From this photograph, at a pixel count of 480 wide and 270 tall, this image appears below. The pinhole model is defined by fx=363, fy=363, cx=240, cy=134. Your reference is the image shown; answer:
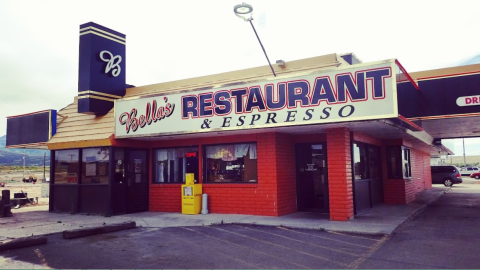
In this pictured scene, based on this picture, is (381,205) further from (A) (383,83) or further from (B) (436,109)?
(A) (383,83)

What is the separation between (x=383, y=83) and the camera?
8.99 meters

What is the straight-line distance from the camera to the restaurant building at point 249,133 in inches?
394

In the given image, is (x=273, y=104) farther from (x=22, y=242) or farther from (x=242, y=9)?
(x=22, y=242)

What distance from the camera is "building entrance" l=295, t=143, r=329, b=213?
1273 cm

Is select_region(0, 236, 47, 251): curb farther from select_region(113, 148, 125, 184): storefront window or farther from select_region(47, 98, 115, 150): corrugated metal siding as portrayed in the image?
select_region(47, 98, 115, 150): corrugated metal siding

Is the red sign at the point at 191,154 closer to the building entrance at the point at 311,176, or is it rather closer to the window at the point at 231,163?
the window at the point at 231,163

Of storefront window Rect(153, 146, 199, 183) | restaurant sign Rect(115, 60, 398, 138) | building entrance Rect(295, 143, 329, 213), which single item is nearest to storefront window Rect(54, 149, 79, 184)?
restaurant sign Rect(115, 60, 398, 138)

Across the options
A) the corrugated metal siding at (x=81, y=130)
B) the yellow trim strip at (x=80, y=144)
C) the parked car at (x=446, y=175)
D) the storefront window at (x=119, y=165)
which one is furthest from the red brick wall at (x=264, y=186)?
the parked car at (x=446, y=175)

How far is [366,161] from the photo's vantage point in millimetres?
14062

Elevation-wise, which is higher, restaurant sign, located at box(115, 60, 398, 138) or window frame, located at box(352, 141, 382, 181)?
restaurant sign, located at box(115, 60, 398, 138)

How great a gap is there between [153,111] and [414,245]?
29.3 feet

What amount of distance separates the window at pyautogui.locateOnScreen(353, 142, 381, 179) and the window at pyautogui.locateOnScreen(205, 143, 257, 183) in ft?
11.5

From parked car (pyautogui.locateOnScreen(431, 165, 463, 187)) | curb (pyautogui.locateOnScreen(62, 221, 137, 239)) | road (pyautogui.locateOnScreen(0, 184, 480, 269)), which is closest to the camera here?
road (pyautogui.locateOnScreen(0, 184, 480, 269))

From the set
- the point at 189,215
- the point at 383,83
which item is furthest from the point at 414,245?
the point at 189,215
